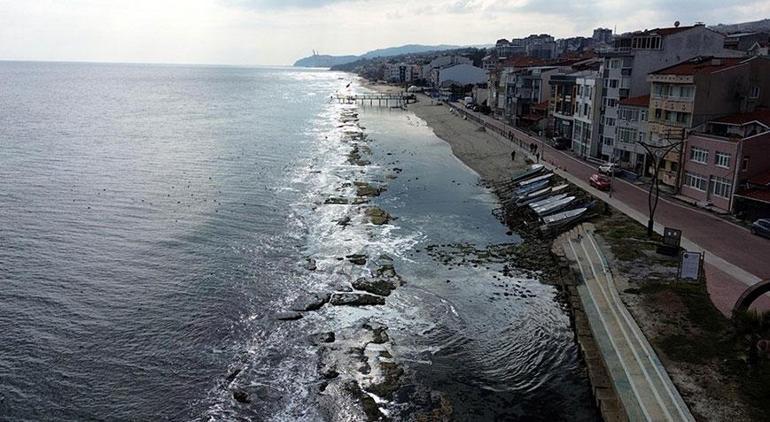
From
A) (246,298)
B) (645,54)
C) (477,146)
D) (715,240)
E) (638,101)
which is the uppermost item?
(645,54)

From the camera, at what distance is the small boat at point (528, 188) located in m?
56.7

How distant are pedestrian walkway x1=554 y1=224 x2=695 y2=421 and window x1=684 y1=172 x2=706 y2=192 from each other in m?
15.0

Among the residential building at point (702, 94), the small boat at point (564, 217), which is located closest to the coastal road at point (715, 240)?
the small boat at point (564, 217)

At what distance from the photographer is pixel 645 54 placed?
207 ft

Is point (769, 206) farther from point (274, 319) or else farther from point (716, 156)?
point (274, 319)

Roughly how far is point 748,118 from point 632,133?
14.7m

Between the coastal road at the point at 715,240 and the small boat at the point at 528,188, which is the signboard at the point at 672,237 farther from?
the small boat at the point at 528,188

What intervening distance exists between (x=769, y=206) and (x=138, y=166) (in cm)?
6415

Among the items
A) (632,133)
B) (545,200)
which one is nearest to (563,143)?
(632,133)

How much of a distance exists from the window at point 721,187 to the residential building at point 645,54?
58.6ft

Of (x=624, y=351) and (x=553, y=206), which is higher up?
(x=553, y=206)

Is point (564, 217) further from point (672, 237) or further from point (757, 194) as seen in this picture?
point (757, 194)

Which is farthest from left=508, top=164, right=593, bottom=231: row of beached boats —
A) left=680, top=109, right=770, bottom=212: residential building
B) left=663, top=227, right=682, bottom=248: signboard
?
left=663, top=227, right=682, bottom=248: signboard

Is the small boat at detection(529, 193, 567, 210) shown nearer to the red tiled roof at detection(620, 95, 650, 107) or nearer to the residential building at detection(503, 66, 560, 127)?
the red tiled roof at detection(620, 95, 650, 107)
